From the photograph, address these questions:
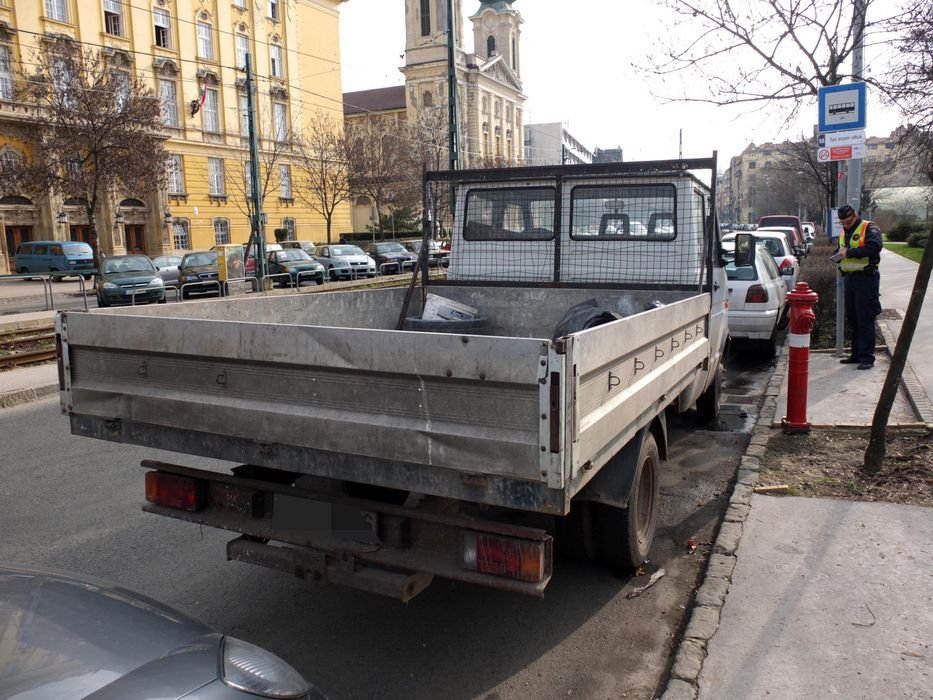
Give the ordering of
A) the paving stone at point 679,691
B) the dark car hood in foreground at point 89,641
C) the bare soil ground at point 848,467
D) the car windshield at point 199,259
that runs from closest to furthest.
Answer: the dark car hood in foreground at point 89,641, the paving stone at point 679,691, the bare soil ground at point 848,467, the car windshield at point 199,259

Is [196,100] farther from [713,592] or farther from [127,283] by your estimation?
[713,592]

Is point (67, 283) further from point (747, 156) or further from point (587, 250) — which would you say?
point (747, 156)

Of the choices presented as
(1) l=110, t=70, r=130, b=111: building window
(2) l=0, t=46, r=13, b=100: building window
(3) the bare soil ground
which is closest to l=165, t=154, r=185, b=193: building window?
(2) l=0, t=46, r=13, b=100: building window

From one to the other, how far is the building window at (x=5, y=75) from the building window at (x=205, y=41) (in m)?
12.2

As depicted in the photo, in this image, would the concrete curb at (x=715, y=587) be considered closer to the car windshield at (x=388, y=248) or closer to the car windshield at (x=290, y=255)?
the car windshield at (x=290, y=255)

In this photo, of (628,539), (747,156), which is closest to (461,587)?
(628,539)

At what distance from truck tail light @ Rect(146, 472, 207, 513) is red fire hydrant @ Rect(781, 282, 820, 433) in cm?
512

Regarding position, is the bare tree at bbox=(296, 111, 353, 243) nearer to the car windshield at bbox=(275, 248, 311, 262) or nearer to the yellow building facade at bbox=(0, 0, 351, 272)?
the yellow building facade at bbox=(0, 0, 351, 272)

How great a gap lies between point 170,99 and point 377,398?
158 feet

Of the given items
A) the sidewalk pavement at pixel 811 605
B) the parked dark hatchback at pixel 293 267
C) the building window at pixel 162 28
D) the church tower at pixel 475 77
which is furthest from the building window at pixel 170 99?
the sidewalk pavement at pixel 811 605

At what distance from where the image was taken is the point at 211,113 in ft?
162

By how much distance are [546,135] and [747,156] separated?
43.8 metres

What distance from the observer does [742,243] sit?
20.5 ft

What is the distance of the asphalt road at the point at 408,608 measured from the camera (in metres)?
3.49
